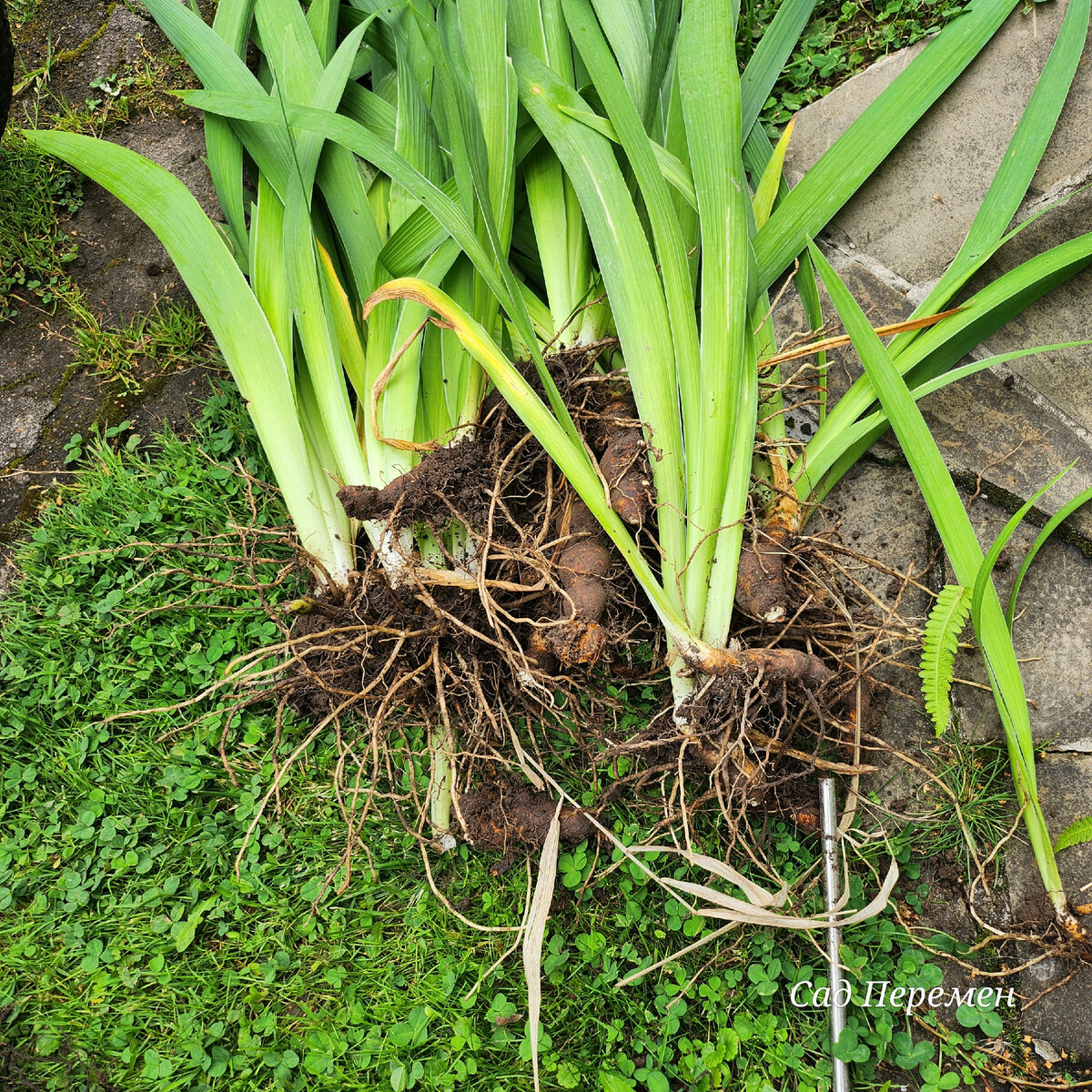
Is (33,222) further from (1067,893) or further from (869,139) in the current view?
(1067,893)

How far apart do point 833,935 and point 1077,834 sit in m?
0.43

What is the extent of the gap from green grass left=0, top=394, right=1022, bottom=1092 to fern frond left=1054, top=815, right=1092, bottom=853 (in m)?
0.24

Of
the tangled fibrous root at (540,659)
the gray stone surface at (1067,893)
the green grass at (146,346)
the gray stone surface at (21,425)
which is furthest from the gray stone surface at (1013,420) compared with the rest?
the gray stone surface at (21,425)

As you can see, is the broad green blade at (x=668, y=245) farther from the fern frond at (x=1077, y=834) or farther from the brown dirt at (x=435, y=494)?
the fern frond at (x=1077, y=834)

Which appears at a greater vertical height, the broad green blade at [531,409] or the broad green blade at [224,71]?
the broad green blade at [224,71]

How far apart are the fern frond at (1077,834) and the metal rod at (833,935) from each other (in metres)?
0.36

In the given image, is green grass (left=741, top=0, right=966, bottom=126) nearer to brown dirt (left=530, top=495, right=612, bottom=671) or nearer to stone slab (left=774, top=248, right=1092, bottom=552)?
stone slab (left=774, top=248, right=1092, bottom=552)

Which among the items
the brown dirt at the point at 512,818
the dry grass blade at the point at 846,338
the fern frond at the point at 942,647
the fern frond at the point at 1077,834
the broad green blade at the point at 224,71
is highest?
the broad green blade at the point at 224,71

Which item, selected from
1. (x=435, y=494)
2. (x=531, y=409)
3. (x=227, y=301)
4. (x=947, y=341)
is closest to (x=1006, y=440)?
(x=947, y=341)

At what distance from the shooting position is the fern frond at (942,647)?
1.20m

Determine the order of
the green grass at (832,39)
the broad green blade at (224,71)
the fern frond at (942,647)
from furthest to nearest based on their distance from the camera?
the green grass at (832,39) < the broad green blade at (224,71) < the fern frond at (942,647)

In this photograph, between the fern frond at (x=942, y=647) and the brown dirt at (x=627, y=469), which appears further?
the brown dirt at (x=627, y=469)

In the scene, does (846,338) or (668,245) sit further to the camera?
(846,338)

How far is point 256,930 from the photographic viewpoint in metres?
1.42
